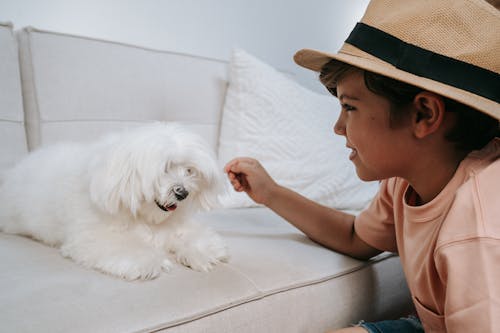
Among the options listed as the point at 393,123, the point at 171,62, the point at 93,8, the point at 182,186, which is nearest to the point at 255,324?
the point at 182,186

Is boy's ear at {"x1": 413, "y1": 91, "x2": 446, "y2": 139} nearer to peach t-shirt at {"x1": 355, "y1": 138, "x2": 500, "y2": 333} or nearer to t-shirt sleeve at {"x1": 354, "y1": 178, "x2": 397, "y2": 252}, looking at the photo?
peach t-shirt at {"x1": 355, "y1": 138, "x2": 500, "y2": 333}

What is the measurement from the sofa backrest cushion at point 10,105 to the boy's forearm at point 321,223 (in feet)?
2.68

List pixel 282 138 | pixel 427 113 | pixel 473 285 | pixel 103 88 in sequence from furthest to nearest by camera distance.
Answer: pixel 282 138, pixel 103 88, pixel 427 113, pixel 473 285

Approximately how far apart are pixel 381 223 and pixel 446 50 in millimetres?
533

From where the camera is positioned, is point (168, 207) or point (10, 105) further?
point (10, 105)

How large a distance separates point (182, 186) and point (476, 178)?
0.64 m

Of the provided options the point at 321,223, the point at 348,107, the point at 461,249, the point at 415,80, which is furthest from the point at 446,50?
the point at 321,223

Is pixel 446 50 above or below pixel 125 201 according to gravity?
above

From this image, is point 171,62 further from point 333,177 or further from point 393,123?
point 393,123

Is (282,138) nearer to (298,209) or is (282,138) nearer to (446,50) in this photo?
(298,209)

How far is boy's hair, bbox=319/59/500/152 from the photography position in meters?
0.81

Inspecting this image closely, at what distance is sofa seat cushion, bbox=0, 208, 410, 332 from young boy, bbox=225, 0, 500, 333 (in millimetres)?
137

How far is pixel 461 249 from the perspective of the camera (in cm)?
68

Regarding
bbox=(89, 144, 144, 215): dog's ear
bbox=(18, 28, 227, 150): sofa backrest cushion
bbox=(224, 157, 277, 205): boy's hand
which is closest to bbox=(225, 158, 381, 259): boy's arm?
bbox=(224, 157, 277, 205): boy's hand
